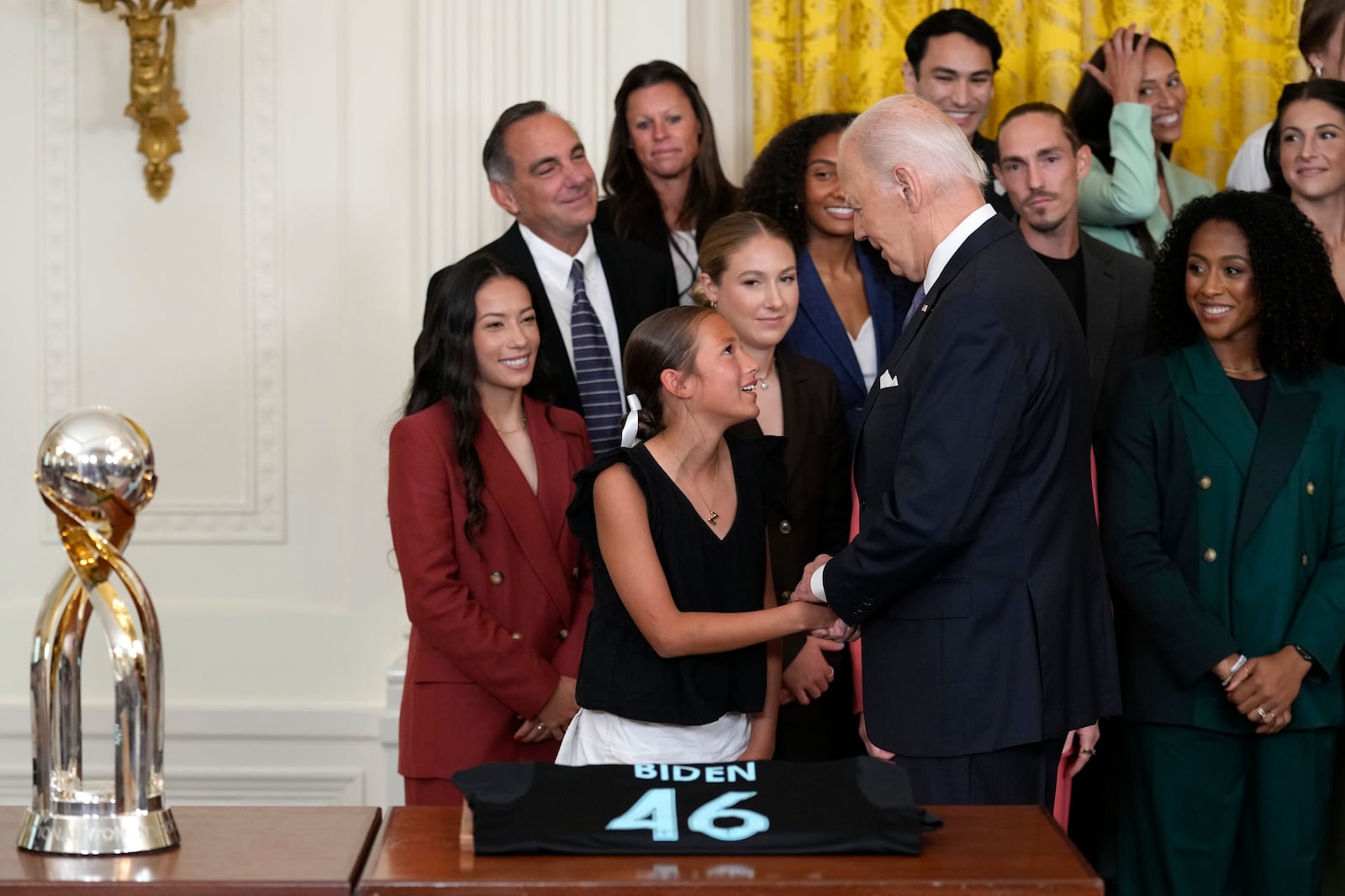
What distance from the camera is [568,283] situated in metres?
3.67

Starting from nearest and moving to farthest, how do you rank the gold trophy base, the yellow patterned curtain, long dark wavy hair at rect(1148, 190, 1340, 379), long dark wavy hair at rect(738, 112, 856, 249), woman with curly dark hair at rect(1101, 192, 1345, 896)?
the gold trophy base
woman with curly dark hair at rect(1101, 192, 1345, 896)
long dark wavy hair at rect(1148, 190, 1340, 379)
long dark wavy hair at rect(738, 112, 856, 249)
the yellow patterned curtain

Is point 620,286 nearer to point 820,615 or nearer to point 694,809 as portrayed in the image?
point 820,615

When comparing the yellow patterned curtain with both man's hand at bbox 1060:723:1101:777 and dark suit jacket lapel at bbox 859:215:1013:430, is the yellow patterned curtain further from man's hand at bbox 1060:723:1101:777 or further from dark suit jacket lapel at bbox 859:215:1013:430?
man's hand at bbox 1060:723:1101:777

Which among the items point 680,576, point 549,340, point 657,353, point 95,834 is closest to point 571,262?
point 549,340

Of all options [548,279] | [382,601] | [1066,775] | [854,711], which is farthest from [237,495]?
[1066,775]

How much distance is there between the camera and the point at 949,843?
5.85 ft

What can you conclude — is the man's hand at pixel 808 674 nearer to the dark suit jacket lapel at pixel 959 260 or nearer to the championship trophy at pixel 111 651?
the dark suit jacket lapel at pixel 959 260

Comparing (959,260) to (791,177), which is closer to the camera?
(959,260)

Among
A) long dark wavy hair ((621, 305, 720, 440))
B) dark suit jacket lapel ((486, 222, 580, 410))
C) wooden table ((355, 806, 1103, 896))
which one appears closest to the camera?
wooden table ((355, 806, 1103, 896))

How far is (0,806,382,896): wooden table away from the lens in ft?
5.35

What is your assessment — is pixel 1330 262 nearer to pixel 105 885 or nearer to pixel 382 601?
pixel 382 601

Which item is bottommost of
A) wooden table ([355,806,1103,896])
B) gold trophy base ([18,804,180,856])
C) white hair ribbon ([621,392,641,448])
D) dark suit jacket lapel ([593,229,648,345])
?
wooden table ([355,806,1103,896])

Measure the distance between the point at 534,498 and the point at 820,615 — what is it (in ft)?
2.60

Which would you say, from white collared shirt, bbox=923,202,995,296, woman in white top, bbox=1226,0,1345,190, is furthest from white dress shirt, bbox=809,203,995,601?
woman in white top, bbox=1226,0,1345,190
